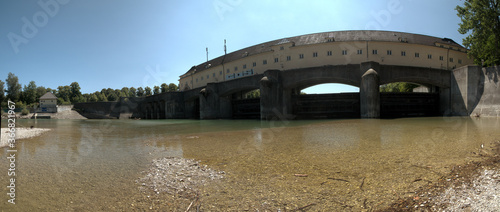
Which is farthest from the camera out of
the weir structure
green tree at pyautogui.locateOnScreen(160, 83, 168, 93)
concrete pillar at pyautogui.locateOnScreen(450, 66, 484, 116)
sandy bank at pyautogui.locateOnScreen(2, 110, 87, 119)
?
green tree at pyautogui.locateOnScreen(160, 83, 168, 93)

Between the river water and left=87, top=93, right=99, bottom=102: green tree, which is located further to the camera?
left=87, top=93, right=99, bottom=102: green tree

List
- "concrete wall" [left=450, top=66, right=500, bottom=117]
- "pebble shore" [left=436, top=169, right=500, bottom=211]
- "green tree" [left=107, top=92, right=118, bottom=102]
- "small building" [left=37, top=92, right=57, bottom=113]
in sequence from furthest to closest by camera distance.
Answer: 1. "green tree" [left=107, top=92, right=118, bottom=102]
2. "small building" [left=37, top=92, right=57, bottom=113]
3. "concrete wall" [left=450, top=66, right=500, bottom=117]
4. "pebble shore" [left=436, top=169, right=500, bottom=211]

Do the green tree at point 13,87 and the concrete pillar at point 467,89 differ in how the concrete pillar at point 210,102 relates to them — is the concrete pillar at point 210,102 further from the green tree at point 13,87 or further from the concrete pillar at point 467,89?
the green tree at point 13,87

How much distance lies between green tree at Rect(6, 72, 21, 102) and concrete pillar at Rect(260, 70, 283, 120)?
106867 mm

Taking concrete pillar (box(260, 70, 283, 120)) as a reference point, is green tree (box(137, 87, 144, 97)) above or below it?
above

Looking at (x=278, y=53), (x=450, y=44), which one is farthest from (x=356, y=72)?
(x=450, y=44)

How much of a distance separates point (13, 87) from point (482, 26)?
437 feet

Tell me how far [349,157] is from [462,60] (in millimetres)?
55433

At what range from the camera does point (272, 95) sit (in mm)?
29891

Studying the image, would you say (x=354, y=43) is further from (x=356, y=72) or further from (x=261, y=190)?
(x=261, y=190)

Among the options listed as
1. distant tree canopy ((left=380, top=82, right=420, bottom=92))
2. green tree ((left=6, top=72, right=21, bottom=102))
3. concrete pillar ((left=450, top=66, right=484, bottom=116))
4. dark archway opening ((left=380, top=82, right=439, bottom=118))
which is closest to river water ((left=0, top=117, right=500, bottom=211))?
dark archway opening ((left=380, top=82, right=439, bottom=118))

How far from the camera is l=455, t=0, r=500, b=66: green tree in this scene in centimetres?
2600

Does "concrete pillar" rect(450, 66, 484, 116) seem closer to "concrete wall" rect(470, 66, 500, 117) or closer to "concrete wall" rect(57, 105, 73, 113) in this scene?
"concrete wall" rect(470, 66, 500, 117)

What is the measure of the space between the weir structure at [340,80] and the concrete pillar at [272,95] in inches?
5.3
